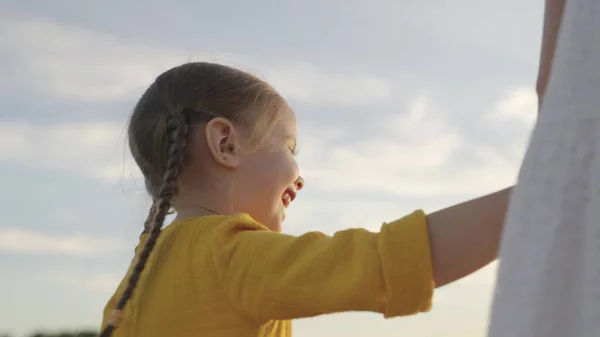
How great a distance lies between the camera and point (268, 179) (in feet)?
6.81

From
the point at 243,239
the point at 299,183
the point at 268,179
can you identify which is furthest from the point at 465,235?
the point at 299,183

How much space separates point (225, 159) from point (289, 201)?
0.98ft

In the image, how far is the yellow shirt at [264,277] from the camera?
4.40 ft

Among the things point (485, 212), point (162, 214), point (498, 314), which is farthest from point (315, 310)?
point (162, 214)

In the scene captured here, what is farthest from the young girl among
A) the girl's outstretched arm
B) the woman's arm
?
the woman's arm

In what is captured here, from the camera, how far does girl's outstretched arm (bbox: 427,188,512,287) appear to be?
50.1 inches

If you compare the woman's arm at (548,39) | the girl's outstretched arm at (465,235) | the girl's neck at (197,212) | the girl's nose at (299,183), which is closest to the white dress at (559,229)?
the woman's arm at (548,39)

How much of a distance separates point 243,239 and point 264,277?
16cm

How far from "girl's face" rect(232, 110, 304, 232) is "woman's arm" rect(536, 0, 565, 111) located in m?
1.02

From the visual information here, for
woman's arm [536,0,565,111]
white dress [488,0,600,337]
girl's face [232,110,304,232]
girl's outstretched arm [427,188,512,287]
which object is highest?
girl's face [232,110,304,232]

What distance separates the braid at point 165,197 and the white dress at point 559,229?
113 centimetres

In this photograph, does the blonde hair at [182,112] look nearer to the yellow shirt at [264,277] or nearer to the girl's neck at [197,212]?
the girl's neck at [197,212]

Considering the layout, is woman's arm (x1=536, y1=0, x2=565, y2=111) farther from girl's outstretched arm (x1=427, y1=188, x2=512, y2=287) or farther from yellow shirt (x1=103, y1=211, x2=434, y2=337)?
yellow shirt (x1=103, y1=211, x2=434, y2=337)

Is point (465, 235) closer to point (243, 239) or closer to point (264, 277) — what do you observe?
point (264, 277)
